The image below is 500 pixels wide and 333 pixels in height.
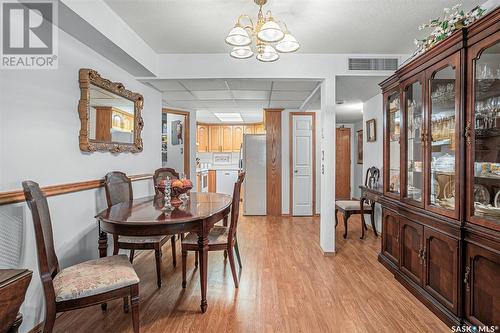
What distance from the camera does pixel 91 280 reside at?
1.51 metres

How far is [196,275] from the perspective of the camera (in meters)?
2.67

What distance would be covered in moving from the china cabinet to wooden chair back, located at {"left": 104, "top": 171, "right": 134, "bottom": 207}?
2745 millimetres

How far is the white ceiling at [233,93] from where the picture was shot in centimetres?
356

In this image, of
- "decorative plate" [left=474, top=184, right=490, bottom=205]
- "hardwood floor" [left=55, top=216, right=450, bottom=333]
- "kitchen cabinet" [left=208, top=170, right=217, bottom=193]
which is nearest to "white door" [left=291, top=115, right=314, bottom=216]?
"hardwood floor" [left=55, top=216, right=450, bottom=333]

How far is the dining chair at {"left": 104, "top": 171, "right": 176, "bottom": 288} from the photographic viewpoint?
2.27m

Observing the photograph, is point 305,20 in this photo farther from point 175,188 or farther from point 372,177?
point 372,177

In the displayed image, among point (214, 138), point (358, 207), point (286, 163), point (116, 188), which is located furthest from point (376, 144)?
point (214, 138)

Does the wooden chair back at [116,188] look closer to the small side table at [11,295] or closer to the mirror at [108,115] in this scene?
the mirror at [108,115]

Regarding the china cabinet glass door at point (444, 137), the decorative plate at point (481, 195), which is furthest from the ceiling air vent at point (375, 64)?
the decorative plate at point (481, 195)

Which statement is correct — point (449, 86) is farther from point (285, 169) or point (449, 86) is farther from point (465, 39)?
point (285, 169)

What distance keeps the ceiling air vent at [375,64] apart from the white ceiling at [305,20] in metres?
0.15

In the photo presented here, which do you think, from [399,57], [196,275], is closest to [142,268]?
[196,275]

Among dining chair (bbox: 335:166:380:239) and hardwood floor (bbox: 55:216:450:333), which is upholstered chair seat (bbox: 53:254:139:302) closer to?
hardwood floor (bbox: 55:216:450:333)

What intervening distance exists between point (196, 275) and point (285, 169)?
10.5 ft
